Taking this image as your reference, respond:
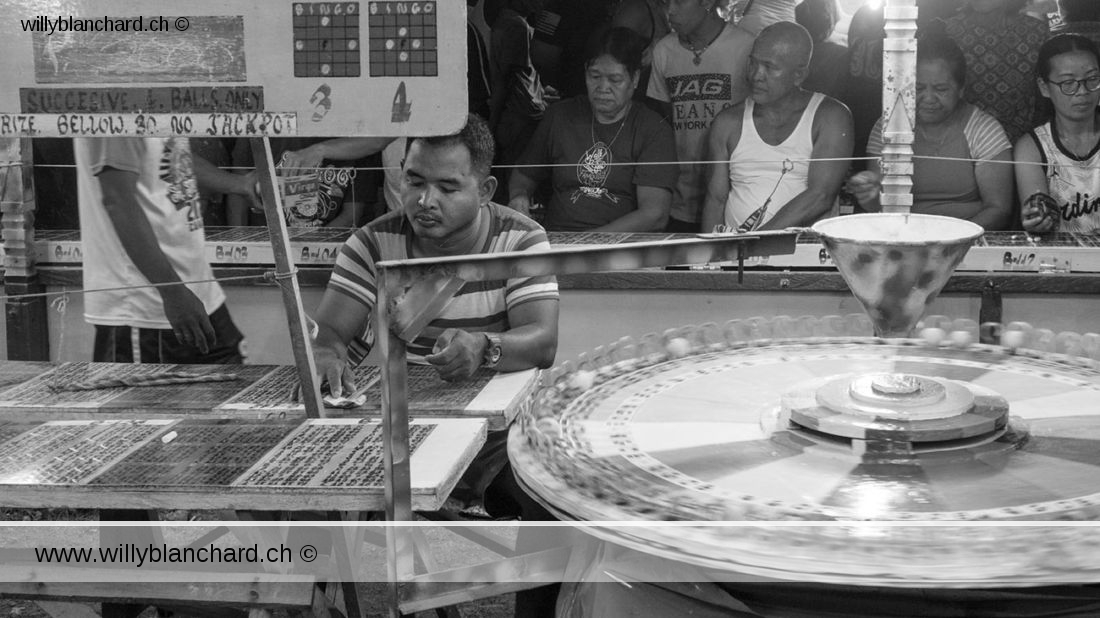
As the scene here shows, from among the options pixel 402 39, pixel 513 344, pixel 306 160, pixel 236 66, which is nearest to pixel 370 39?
pixel 402 39

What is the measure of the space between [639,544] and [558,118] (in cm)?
357

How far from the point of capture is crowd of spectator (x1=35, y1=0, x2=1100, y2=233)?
15.5ft

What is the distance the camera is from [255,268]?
16.9 ft

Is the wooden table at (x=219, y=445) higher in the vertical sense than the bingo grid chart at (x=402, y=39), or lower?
lower

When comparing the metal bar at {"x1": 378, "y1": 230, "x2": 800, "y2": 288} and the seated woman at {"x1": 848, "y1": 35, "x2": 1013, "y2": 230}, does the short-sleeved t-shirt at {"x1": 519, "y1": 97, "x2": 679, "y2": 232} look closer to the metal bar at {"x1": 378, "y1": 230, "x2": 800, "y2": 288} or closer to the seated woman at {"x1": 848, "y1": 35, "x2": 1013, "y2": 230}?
the seated woman at {"x1": 848, "y1": 35, "x2": 1013, "y2": 230}

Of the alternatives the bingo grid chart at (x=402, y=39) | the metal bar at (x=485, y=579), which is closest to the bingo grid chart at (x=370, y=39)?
the bingo grid chart at (x=402, y=39)

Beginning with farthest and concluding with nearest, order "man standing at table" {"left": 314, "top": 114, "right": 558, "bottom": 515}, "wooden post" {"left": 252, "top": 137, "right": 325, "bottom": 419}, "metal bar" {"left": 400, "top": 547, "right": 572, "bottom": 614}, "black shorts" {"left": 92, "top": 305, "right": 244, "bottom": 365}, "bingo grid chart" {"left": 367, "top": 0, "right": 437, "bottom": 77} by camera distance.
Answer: "black shorts" {"left": 92, "top": 305, "right": 244, "bottom": 365} < "man standing at table" {"left": 314, "top": 114, "right": 558, "bottom": 515} < "wooden post" {"left": 252, "top": 137, "right": 325, "bottom": 419} < "bingo grid chart" {"left": 367, "top": 0, "right": 437, "bottom": 77} < "metal bar" {"left": 400, "top": 547, "right": 572, "bottom": 614}

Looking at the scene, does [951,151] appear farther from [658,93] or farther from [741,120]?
[658,93]

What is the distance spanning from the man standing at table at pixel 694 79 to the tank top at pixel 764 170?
0.43ft

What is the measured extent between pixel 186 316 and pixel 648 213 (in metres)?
1.92

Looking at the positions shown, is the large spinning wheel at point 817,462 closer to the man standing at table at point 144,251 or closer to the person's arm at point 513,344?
the person's arm at point 513,344

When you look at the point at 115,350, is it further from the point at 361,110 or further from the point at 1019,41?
the point at 1019,41

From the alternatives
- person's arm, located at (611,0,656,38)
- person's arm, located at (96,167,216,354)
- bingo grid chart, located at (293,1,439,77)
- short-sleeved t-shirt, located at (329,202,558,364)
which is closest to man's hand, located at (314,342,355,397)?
short-sleeved t-shirt, located at (329,202,558,364)

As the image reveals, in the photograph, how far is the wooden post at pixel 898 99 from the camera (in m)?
2.03
